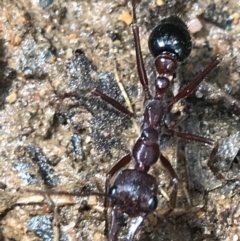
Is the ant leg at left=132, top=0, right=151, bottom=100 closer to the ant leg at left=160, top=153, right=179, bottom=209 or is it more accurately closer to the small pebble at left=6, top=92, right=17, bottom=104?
the ant leg at left=160, top=153, right=179, bottom=209

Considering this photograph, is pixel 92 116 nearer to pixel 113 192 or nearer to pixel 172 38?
pixel 172 38

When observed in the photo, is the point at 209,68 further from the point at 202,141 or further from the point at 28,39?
the point at 28,39

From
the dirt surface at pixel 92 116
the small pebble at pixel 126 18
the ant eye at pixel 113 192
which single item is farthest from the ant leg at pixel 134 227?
the small pebble at pixel 126 18

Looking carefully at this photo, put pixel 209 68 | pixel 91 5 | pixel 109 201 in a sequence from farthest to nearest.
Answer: pixel 91 5, pixel 209 68, pixel 109 201

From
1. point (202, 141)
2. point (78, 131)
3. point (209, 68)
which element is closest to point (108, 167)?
point (78, 131)

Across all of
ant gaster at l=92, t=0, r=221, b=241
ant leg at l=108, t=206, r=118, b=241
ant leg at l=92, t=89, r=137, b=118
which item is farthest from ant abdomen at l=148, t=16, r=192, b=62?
ant leg at l=108, t=206, r=118, b=241

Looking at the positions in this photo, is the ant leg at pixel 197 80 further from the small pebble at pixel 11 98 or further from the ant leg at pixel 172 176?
the small pebble at pixel 11 98
